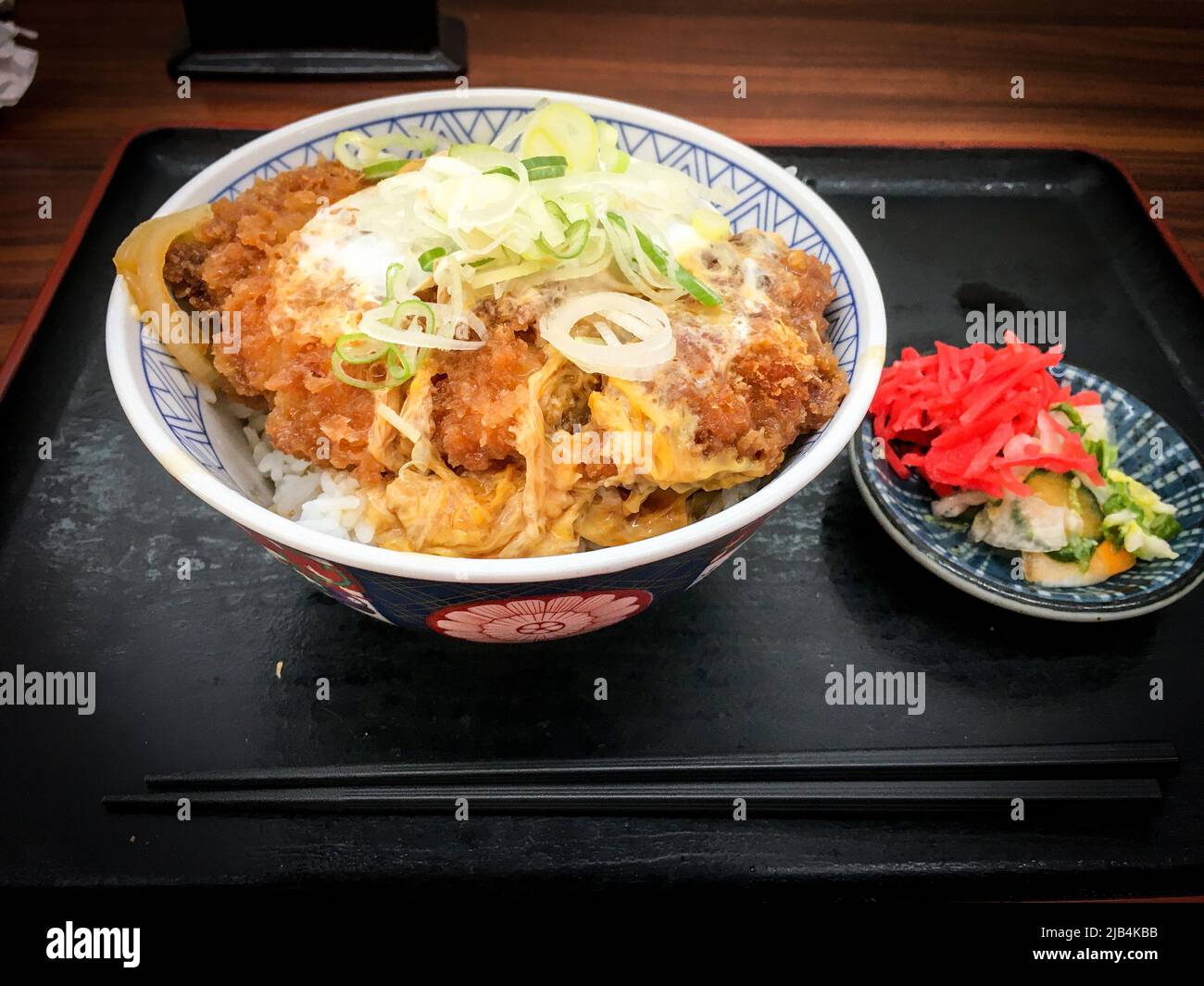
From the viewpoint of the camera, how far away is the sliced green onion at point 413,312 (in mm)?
1276

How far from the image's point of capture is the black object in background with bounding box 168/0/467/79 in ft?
9.17

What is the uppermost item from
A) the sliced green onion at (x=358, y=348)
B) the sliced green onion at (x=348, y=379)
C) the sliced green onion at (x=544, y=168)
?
the sliced green onion at (x=544, y=168)

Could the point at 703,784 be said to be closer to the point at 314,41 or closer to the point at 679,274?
the point at 679,274

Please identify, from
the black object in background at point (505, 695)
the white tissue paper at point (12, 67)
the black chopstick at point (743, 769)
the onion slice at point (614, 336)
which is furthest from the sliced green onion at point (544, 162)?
the white tissue paper at point (12, 67)

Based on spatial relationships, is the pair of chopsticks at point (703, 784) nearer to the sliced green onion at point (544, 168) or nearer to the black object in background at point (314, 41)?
the sliced green onion at point (544, 168)

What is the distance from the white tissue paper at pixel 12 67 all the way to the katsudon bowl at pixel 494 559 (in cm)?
180

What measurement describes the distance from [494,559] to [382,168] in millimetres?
799

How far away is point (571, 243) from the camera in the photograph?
1319 millimetres

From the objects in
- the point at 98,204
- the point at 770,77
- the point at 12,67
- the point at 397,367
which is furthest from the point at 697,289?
the point at 12,67

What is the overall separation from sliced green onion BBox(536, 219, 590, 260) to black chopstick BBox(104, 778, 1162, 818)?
0.83 m

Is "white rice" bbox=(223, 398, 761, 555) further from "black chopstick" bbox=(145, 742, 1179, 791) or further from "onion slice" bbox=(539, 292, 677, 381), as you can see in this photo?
"black chopstick" bbox=(145, 742, 1179, 791)

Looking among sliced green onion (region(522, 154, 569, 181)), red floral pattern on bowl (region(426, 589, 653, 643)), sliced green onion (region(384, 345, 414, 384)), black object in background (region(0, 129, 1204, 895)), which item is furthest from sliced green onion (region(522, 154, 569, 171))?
black object in background (region(0, 129, 1204, 895))
